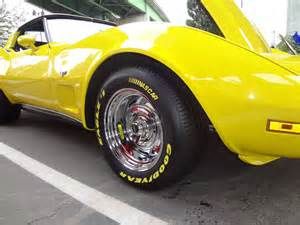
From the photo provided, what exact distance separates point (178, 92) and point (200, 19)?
1.76 feet

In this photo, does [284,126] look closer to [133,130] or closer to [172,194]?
[172,194]

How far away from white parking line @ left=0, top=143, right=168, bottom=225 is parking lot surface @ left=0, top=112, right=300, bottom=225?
2cm

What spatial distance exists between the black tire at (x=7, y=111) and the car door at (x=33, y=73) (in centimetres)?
37

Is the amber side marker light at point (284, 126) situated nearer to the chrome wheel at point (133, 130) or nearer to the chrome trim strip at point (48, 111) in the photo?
the chrome wheel at point (133, 130)

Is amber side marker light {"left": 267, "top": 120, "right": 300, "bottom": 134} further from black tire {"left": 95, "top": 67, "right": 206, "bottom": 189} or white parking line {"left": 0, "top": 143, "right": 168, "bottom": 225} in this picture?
white parking line {"left": 0, "top": 143, "right": 168, "bottom": 225}

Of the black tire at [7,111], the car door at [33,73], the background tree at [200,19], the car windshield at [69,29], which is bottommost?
the black tire at [7,111]

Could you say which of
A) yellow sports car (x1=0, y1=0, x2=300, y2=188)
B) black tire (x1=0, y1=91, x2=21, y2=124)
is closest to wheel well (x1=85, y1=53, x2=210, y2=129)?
yellow sports car (x1=0, y1=0, x2=300, y2=188)

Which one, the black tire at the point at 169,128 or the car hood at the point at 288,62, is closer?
the car hood at the point at 288,62

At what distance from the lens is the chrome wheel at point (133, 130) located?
268 cm

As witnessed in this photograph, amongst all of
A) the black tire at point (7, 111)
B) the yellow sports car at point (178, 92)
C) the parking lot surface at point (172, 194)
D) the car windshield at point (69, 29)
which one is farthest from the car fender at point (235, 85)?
the black tire at point (7, 111)

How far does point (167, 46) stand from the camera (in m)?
2.41

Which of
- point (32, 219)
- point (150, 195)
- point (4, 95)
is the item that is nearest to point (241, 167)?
point (150, 195)

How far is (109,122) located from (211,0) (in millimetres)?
1052

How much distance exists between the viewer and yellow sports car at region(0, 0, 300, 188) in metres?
2.17
